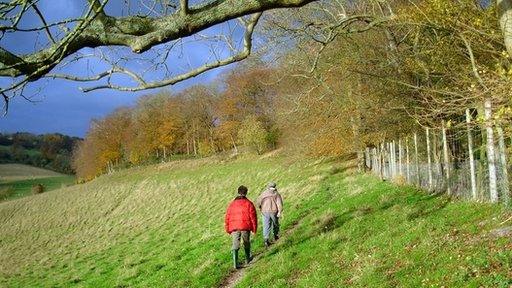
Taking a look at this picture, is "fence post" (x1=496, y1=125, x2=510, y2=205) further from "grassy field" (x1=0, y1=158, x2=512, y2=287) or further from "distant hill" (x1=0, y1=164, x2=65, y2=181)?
"distant hill" (x1=0, y1=164, x2=65, y2=181)

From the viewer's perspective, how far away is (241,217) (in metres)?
15.2

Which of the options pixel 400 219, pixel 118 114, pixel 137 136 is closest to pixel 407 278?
pixel 400 219

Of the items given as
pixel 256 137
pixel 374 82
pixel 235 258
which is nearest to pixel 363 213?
pixel 235 258

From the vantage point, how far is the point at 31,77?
16.7 ft

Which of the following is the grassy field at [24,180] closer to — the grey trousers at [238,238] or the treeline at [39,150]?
the treeline at [39,150]

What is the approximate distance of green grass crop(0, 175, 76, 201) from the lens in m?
90.4

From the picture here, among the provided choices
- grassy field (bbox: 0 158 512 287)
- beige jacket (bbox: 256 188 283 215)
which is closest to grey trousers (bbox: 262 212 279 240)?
beige jacket (bbox: 256 188 283 215)

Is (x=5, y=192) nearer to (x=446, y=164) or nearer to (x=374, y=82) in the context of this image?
(x=374, y=82)

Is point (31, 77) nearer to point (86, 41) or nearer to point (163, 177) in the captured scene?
point (86, 41)

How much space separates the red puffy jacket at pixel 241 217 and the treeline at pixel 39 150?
133794 mm

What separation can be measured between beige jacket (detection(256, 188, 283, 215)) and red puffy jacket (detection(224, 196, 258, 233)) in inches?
76.9

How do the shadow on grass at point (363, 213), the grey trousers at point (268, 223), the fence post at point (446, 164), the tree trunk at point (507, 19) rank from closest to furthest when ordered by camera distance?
the tree trunk at point (507, 19) < the shadow on grass at point (363, 213) < the fence post at point (446, 164) < the grey trousers at point (268, 223)

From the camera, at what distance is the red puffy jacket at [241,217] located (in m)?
15.1

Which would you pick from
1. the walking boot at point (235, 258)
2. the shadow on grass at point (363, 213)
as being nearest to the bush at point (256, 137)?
the shadow on grass at point (363, 213)
